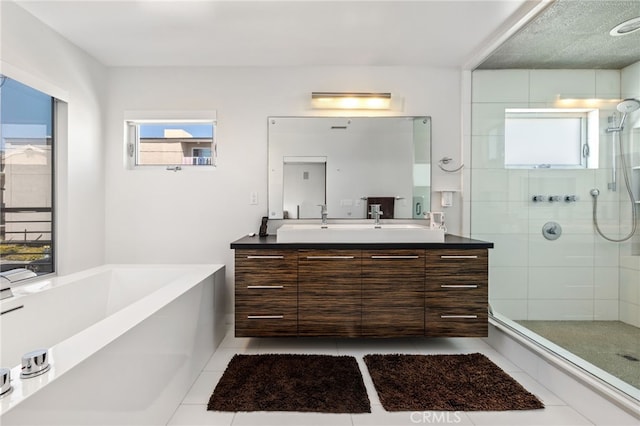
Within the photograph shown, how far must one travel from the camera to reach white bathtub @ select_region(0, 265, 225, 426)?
3.19 feet

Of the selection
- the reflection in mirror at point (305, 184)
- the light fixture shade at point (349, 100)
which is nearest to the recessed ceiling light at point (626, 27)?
the light fixture shade at point (349, 100)

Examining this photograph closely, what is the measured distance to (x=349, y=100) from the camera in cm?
285

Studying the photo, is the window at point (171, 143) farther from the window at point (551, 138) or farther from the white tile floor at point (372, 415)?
the window at point (551, 138)

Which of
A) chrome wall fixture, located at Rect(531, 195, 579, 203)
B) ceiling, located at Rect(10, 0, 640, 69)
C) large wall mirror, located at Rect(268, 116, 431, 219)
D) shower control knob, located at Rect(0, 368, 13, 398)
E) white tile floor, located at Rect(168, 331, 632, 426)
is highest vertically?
ceiling, located at Rect(10, 0, 640, 69)

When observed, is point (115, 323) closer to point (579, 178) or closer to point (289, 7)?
point (289, 7)

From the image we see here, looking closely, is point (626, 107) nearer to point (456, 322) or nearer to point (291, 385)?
point (456, 322)

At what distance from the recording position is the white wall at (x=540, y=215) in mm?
2180

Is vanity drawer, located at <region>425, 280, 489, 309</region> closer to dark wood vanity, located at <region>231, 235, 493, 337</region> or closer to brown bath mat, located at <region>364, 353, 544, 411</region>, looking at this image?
dark wood vanity, located at <region>231, 235, 493, 337</region>

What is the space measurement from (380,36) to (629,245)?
2.15 metres

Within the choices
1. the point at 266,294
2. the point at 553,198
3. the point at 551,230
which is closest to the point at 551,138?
the point at 553,198

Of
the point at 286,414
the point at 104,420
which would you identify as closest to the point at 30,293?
the point at 104,420

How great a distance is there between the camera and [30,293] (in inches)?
72.9

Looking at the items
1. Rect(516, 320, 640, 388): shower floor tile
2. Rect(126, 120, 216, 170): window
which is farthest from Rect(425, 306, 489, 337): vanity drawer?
Rect(126, 120, 216, 170): window

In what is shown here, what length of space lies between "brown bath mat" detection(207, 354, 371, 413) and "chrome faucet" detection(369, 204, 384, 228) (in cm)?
115
